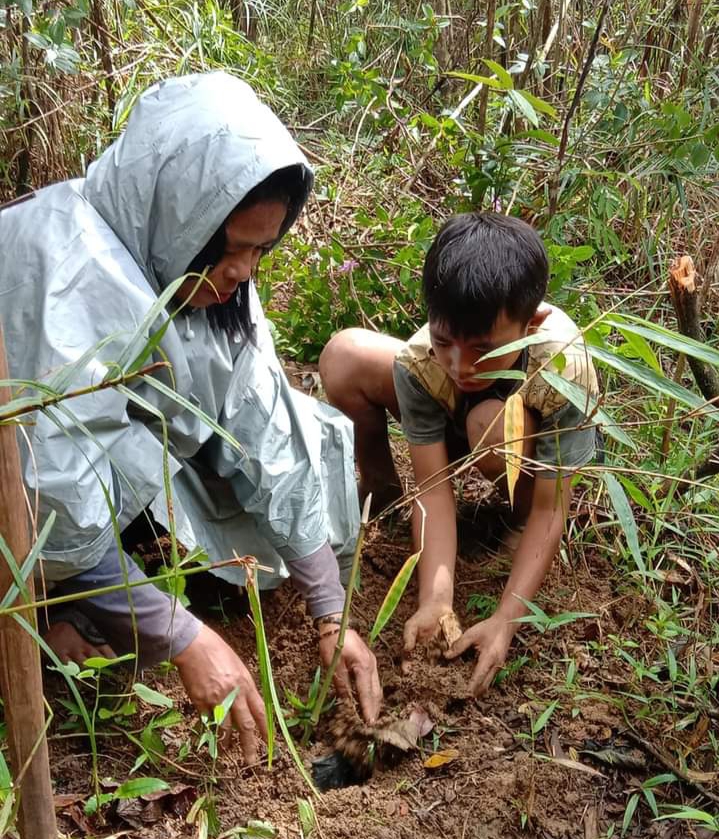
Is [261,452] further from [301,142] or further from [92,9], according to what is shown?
[301,142]

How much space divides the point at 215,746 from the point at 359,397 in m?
1.11

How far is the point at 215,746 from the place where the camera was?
1485 millimetres

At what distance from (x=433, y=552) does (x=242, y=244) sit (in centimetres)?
78

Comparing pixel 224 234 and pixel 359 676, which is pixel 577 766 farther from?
pixel 224 234

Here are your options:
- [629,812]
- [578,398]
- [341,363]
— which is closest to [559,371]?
[578,398]

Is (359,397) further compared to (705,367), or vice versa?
(359,397)

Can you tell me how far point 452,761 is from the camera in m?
1.65

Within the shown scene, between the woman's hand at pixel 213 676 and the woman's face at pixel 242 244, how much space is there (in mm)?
602

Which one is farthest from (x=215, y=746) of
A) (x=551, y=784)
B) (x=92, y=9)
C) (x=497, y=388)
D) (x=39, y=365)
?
(x=92, y=9)

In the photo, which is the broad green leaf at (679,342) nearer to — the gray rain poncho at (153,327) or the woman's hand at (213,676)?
the gray rain poncho at (153,327)

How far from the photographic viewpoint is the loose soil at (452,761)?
1510mm

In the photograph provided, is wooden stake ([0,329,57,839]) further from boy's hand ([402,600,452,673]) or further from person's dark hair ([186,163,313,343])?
boy's hand ([402,600,452,673])

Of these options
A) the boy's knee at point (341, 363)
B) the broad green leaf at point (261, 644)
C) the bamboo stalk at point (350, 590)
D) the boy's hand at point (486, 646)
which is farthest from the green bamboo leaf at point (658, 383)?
the boy's knee at point (341, 363)

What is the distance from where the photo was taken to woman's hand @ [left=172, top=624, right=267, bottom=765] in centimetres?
154
